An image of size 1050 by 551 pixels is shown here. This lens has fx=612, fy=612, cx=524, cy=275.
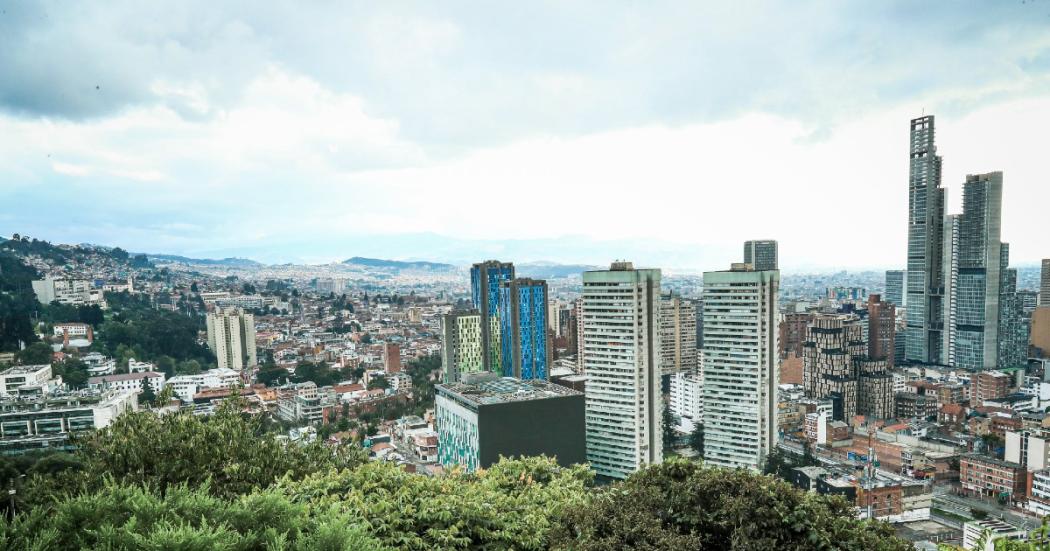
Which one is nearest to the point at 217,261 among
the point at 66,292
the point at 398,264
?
the point at 398,264

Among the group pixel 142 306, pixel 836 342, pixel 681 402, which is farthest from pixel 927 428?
pixel 142 306

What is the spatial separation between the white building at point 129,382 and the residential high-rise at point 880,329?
25.1m

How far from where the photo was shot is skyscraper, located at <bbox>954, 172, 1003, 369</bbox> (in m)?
24.3

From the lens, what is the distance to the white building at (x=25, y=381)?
11.3 meters

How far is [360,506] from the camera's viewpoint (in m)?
2.59

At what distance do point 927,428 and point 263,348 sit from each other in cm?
2222

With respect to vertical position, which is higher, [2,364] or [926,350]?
[2,364]

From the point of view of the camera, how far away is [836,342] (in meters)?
19.7

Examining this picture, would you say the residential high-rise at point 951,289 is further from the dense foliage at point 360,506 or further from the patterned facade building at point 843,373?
the dense foliage at point 360,506

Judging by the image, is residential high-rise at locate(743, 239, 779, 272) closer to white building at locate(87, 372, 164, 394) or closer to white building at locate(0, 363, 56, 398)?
white building at locate(87, 372, 164, 394)

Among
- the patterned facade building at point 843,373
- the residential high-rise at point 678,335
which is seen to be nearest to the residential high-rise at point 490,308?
the residential high-rise at point 678,335

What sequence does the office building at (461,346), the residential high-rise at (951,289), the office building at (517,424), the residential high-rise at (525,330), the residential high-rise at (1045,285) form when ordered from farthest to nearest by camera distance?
the residential high-rise at (1045,285) → the residential high-rise at (951,289) → the office building at (461,346) → the residential high-rise at (525,330) → the office building at (517,424)

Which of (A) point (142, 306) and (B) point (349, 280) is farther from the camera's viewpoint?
(B) point (349, 280)

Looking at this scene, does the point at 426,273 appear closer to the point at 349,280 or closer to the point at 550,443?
the point at 349,280
